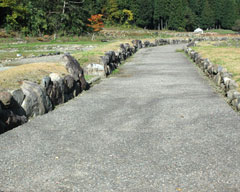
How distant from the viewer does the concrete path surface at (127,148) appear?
13.4 feet

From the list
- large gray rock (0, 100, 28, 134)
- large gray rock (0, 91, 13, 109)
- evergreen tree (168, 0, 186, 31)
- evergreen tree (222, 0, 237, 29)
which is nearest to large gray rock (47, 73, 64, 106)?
large gray rock (0, 100, 28, 134)

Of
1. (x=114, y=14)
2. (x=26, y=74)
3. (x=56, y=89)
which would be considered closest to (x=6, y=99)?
(x=56, y=89)

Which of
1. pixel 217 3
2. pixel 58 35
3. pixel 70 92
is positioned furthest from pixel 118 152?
pixel 217 3

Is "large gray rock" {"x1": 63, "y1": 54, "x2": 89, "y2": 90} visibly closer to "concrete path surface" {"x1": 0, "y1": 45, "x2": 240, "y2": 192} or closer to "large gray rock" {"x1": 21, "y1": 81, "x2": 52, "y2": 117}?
"concrete path surface" {"x1": 0, "y1": 45, "x2": 240, "y2": 192}

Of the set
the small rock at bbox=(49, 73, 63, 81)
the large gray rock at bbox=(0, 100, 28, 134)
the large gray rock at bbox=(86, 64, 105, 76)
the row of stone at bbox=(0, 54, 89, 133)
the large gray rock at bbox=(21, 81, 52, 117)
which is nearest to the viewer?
the large gray rock at bbox=(0, 100, 28, 134)

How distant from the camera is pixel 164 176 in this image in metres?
4.23

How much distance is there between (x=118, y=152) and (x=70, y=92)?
4.57m

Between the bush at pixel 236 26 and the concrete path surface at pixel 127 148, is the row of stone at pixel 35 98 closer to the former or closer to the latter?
the concrete path surface at pixel 127 148

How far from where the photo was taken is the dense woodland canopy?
4472 centimetres

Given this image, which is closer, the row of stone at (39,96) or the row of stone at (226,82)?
the row of stone at (39,96)

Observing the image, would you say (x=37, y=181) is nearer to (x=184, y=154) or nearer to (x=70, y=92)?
(x=184, y=154)

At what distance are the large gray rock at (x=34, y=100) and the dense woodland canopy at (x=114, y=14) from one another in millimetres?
37626

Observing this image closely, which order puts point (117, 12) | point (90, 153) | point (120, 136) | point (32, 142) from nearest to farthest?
point (90, 153), point (32, 142), point (120, 136), point (117, 12)

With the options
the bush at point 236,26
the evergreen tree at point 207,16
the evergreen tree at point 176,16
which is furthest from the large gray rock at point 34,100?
the bush at point 236,26
